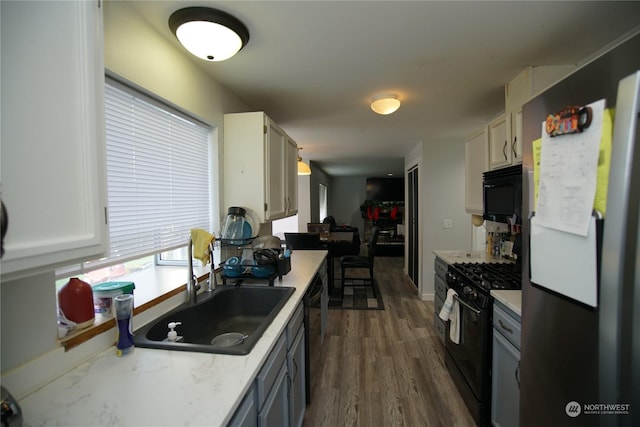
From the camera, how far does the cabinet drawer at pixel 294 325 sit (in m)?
1.45

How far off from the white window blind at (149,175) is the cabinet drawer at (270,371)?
0.81 metres

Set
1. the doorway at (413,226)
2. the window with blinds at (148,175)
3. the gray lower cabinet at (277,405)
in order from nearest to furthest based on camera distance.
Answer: the gray lower cabinet at (277,405)
the window with blinds at (148,175)
the doorway at (413,226)

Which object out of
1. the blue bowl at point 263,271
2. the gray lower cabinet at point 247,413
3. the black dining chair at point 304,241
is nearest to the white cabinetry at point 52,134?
the gray lower cabinet at point 247,413

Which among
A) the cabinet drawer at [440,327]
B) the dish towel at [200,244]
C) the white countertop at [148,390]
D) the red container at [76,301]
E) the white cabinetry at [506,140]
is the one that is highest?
the white cabinetry at [506,140]

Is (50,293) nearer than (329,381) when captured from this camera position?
Yes

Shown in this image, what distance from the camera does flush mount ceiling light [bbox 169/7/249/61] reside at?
125cm

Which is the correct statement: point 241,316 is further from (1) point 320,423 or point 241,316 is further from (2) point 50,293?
(2) point 50,293

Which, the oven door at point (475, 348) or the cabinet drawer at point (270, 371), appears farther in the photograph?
the oven door at point (475, 348)

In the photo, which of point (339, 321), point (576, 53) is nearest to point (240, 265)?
point (339, 321)

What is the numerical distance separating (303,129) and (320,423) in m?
2.92

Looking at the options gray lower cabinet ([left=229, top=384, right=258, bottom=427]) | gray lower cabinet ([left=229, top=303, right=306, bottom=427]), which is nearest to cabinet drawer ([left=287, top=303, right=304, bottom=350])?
gray lower cabinet ([left=229, top=303, right=306, bottom=427])

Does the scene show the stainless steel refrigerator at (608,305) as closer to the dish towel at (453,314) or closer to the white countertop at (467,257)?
the dish towel at (453,314)

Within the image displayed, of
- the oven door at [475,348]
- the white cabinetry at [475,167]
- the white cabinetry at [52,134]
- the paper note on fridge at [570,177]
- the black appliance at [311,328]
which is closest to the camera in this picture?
the white cabinetry at [52,134]

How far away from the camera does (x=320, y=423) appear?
5.96 feet
